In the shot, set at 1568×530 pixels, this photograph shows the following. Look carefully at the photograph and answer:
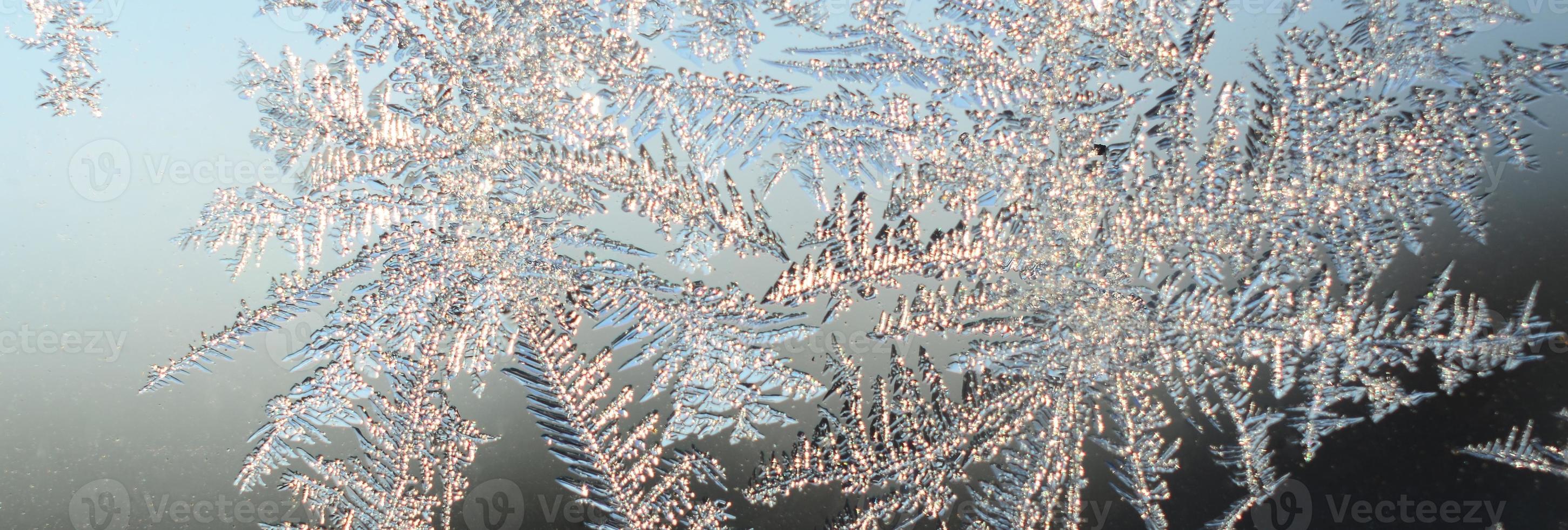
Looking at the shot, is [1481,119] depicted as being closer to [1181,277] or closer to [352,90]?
[1181,277]

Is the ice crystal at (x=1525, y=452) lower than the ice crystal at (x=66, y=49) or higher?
lower

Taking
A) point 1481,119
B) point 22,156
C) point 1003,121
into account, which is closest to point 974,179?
point 1003,121

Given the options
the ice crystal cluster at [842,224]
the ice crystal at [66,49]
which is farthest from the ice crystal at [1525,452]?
the ice crystal at [66,49]

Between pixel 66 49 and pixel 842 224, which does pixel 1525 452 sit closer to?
pixel 842 224

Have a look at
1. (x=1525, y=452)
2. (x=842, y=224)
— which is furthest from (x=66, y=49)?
(x=1525, y=452)

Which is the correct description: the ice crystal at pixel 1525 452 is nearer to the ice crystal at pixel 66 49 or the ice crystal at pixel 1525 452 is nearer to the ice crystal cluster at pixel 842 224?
the ice crystal cluster at pixel 842 224

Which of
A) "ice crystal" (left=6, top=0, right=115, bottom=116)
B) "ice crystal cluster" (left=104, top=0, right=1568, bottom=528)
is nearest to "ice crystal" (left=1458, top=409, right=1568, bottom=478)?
"ice crystal cluster" (left=104, top=0, right=1568, bottom=528)
